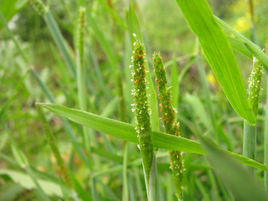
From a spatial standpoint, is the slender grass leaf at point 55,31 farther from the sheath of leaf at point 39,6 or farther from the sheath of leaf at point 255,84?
the sheath of leaf at point 255,84

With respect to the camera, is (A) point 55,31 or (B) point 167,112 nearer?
(B) point 167,112

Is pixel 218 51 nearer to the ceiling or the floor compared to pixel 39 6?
nearer to the floor

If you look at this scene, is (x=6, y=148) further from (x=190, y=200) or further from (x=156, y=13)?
(x=156, y=13)

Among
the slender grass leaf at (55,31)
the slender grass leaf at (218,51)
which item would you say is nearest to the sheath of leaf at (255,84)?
the slender grass leaf at (218,51)

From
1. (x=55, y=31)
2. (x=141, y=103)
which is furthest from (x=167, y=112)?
(x=55, y=31)

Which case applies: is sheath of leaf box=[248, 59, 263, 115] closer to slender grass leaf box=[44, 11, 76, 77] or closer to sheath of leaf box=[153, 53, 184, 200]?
sheath of leaf box=[153, 53, 184, 200]

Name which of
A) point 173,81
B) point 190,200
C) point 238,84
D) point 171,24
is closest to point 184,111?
point 190,200

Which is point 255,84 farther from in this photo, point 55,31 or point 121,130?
point 55,31
